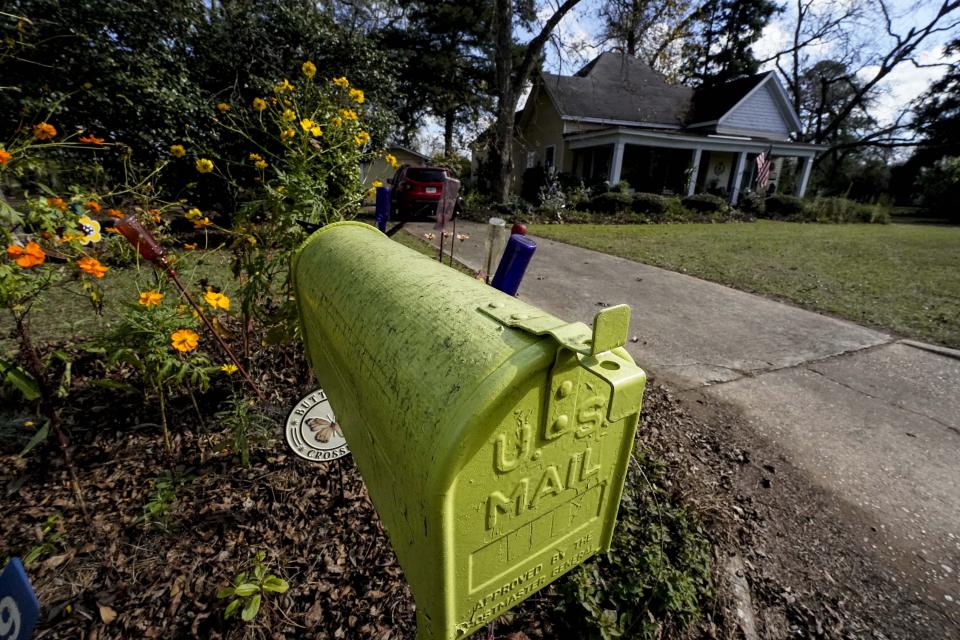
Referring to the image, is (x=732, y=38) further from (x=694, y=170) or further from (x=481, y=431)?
(x=481, y=431)

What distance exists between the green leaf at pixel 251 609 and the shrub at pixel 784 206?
63.5ft

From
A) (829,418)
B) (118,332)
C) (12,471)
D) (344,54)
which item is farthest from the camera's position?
(344,54)

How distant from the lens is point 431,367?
0.76m

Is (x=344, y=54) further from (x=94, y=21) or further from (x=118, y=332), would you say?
(x=118, y=332)

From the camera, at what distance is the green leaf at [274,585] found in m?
1.25

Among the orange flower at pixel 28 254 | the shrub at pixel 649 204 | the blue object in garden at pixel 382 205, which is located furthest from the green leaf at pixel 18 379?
the shrub at pixel 649 204

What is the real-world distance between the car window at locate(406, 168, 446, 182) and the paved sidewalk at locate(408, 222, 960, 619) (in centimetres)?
722

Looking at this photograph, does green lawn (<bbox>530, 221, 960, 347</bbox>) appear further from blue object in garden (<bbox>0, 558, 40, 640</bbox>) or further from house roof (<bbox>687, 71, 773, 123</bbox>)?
house roof (<bbox>687, 71, 773, 123</bbox>)

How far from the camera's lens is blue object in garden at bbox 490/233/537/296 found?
4.23 ft

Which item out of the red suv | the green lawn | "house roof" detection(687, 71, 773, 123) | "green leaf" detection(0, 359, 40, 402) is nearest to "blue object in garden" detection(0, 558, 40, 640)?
"green leaf" detection(0, 359, 40, 402)

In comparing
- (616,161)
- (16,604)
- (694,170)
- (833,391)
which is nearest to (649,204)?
(616,161)

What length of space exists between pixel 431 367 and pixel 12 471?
6.93 ft

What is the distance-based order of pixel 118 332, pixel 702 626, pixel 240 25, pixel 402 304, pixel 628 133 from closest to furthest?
pixel 402 304 → pixel 702 626 → pixel 118 332 → pixel 240 25 → pixel 628 133

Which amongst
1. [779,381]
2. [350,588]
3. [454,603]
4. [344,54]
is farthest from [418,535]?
[344,54]
